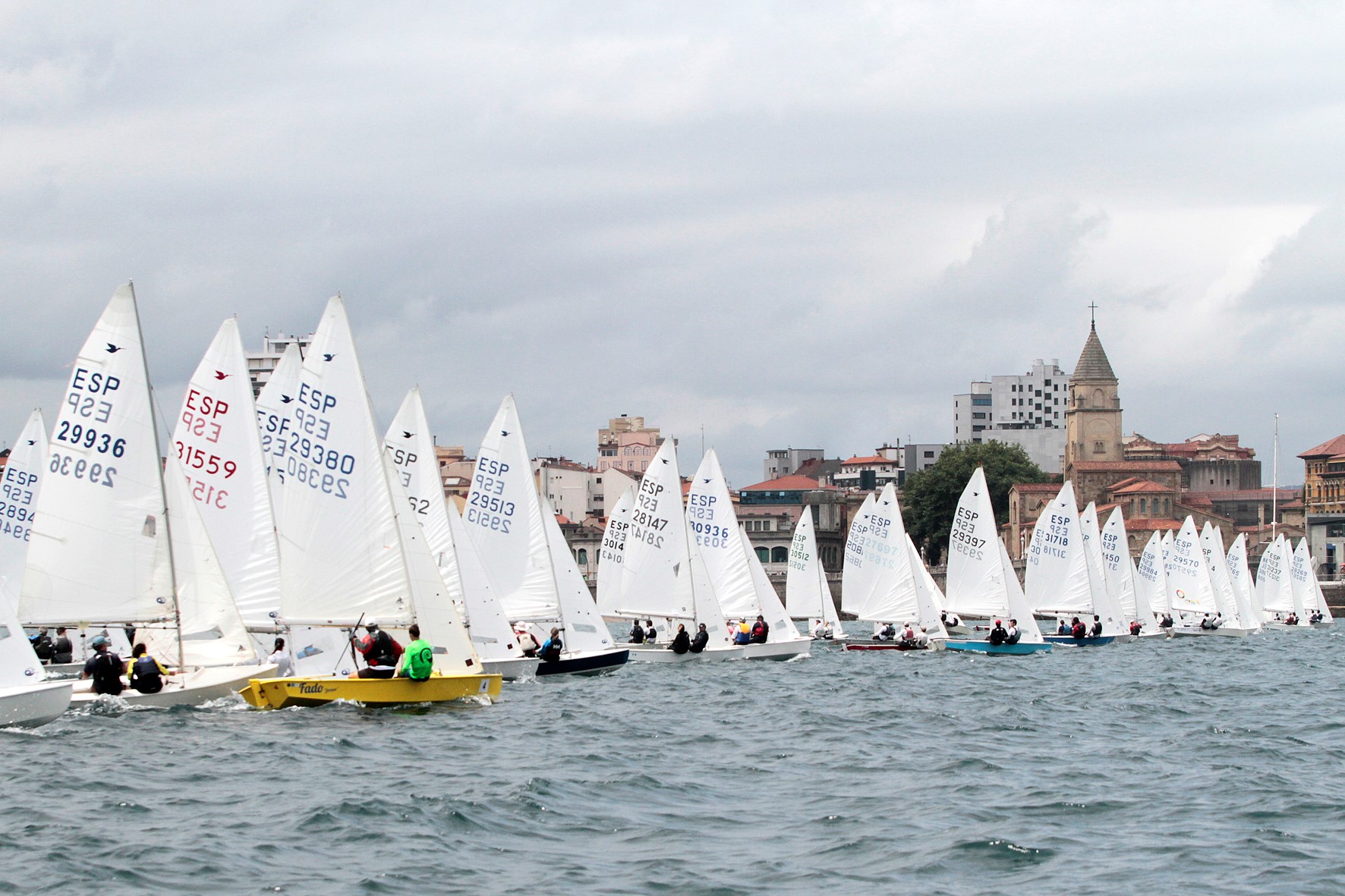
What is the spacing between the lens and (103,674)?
25469 mm

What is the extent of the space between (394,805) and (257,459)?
1339cm

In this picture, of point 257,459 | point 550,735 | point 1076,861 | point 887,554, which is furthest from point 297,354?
point 887,554

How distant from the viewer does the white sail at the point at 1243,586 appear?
263 feet

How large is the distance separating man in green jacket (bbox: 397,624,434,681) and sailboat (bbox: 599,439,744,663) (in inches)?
663

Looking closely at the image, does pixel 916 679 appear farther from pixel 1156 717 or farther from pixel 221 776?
pixel 221 776

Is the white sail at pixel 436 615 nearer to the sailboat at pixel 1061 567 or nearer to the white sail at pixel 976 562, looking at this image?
the white sail at pixel 976 562

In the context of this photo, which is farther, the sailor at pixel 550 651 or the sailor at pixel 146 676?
the sailor at pixel 550 651

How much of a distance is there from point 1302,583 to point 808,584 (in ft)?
133

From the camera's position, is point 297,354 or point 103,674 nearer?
point 103,674

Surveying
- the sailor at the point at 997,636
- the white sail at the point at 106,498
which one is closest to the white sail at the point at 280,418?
the white sail at the point at 106,498

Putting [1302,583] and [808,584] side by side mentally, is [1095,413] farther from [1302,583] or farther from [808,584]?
[808,584]

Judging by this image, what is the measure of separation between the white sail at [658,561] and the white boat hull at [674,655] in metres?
0.94

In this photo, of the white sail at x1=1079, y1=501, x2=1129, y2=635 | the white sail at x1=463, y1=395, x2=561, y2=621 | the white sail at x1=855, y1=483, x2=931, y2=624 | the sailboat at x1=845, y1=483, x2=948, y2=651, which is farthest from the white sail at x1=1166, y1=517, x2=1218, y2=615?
the white sail at x1=463, y1=395, x2=561, y2=621

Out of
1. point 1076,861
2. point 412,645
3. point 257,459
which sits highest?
point 257,459
